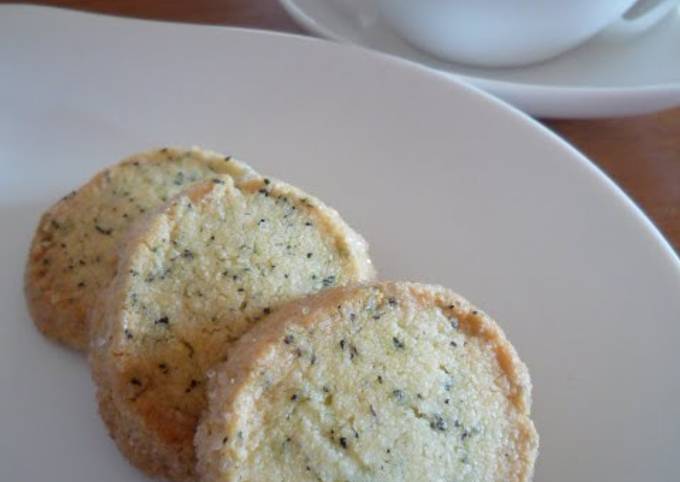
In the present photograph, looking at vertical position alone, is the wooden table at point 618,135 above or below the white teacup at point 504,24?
below

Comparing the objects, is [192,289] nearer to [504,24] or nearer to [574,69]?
[504,24]

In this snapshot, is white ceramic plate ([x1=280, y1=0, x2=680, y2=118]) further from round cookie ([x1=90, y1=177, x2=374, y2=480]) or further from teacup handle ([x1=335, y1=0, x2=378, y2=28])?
round cookie ([x1=90, y1=177, x2=374, y2=480])

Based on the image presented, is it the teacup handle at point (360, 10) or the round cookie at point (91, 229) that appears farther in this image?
the teacup handle at point (360, 10)

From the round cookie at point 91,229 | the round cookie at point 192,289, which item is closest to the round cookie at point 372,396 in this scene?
the round cookie at point 192,289

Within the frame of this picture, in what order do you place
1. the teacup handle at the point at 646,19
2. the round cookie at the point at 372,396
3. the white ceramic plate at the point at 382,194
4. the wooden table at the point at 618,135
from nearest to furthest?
the round cookie at the point at 372,396 < the white ceramic plate at the point at 382,194 < the wooden table at the point at 618,135 < the teacup handle at the point at 646,19

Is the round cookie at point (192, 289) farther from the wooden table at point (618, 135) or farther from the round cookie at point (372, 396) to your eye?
the wooden table at point (618, 135)

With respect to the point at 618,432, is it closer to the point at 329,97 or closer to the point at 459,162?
the point at 459,162

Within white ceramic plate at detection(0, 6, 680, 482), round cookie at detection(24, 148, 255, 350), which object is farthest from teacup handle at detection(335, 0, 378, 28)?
round cookie at detection(24, 148, 255, 350)

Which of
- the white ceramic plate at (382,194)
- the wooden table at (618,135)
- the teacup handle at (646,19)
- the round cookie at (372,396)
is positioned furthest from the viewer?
the teacup handle at (646,19)
